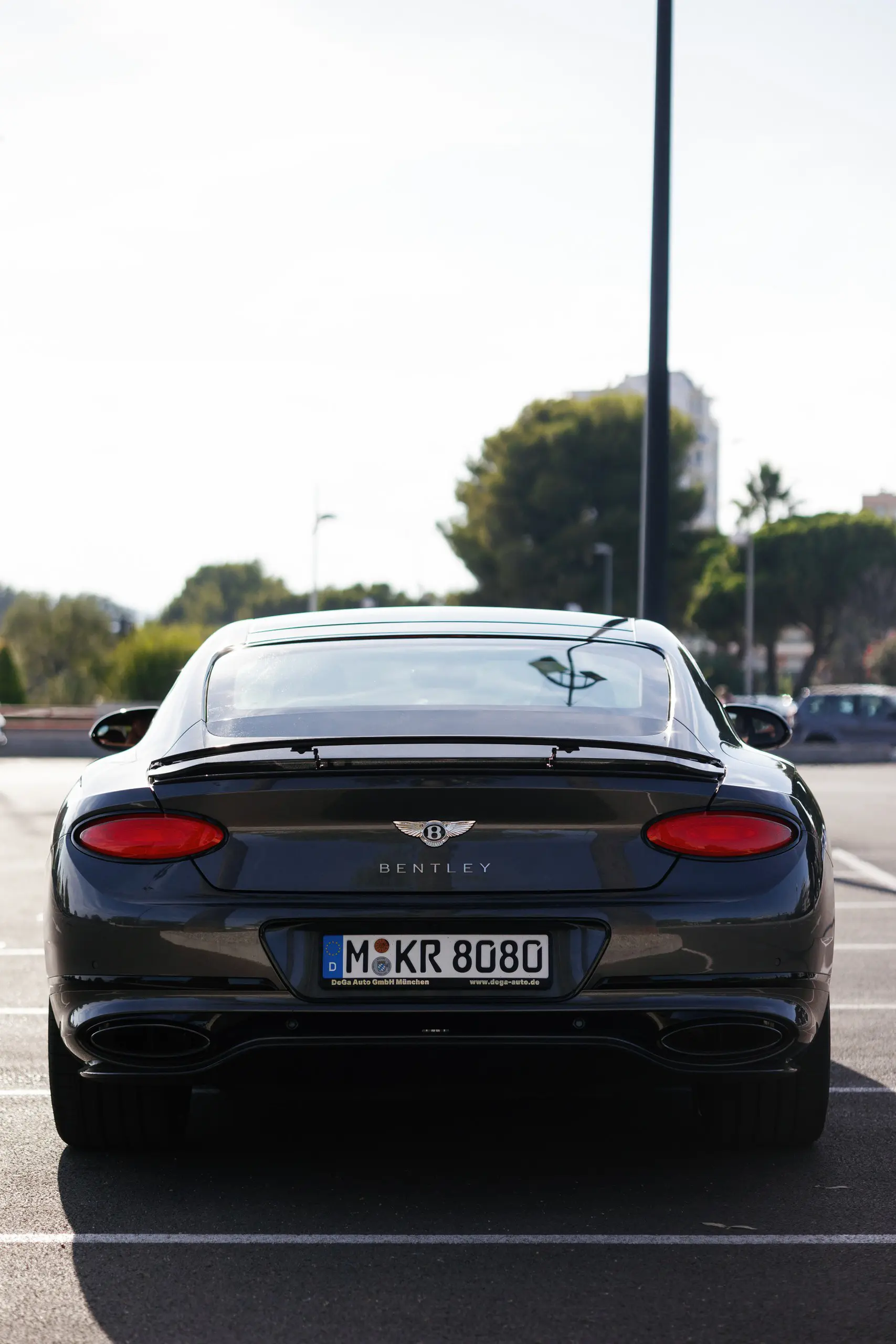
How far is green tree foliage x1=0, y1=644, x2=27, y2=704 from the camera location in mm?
44219

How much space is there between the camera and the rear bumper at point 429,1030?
4.05 meters

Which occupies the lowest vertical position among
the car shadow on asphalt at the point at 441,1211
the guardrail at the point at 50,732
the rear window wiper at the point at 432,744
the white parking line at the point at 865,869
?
the guardrail at the point at 50,732

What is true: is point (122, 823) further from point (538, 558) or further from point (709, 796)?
point (538, 558)

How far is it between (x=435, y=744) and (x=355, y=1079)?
2.59 ft

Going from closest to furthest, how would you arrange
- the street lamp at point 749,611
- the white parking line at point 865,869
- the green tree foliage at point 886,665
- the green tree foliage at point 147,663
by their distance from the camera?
the white parking line at point 865,869
the green tree foliage at point 147,663
the street lamp at point 749,611
the green tree foliage at point 886,665

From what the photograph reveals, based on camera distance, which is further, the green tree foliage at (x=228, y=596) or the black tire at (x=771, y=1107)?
the green tree foliage at (x=228, y=596)

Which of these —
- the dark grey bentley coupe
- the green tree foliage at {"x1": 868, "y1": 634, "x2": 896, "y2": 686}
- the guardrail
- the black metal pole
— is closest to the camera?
the dark grey bentley coupe

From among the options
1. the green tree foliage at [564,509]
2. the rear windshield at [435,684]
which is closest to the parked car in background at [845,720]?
the rear windshield at [435,684]

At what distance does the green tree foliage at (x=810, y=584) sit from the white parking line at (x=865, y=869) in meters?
61.7

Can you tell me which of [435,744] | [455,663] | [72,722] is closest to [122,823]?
Answer: [435,744]

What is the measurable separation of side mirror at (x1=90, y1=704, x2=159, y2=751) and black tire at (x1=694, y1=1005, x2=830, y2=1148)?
2.33 meters

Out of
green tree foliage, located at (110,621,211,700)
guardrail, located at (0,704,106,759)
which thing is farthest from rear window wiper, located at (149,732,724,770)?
green tree foliage, located at (110,621,211,700)

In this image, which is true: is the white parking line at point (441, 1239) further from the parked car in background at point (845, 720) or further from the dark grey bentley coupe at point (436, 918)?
the parked car in background at point (845, 720)

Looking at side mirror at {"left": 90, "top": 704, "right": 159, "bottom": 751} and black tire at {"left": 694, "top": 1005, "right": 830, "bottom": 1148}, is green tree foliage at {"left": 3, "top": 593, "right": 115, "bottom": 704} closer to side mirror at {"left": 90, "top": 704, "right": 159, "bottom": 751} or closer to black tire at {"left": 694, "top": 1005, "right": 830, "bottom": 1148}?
side mirror at {"left": 90, "top": 704, "right": 159, "bottom": 751}
